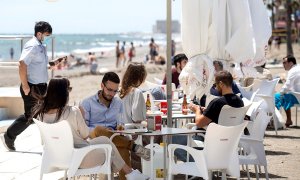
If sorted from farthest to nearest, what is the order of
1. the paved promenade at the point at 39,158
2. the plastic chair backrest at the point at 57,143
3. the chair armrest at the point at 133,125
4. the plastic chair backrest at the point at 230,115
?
1. the paved promenade at the point at 39,158
2. the chair armrest at the point at 133,125
3. the plastic chair backrest at the point at 230,115
4. the plastic chair backrest at the point at 57,143

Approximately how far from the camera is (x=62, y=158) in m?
6.40

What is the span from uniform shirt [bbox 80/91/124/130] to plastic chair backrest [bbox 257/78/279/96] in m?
5.22

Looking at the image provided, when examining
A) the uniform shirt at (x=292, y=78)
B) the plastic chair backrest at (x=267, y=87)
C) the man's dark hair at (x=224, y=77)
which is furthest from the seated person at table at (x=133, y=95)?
the uniform shirt at (x=292, y=78)

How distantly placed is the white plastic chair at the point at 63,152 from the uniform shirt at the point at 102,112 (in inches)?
28.7

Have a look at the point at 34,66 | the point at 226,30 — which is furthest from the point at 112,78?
the point at 226,30

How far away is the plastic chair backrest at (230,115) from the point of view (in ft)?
24.2

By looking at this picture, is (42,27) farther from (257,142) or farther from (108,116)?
(257,142)

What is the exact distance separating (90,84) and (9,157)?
2376 cm

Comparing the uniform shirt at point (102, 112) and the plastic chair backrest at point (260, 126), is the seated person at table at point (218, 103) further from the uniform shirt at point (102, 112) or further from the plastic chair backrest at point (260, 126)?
the uniform shirt at point (102, 112)

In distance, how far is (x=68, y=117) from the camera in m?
6.64

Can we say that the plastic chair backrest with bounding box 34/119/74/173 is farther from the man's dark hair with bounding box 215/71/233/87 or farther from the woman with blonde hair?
the man's dark hair with bounding box 215/71/233/87

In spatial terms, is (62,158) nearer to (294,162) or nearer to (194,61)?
(194,61)

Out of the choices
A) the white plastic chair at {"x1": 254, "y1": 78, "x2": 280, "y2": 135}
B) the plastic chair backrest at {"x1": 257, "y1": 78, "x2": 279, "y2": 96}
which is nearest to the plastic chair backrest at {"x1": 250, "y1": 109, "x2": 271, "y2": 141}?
the white plastic chair at {"x1": 254, "y1": 78, "x2": 280, "y2": 135}

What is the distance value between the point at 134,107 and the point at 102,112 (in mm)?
748
